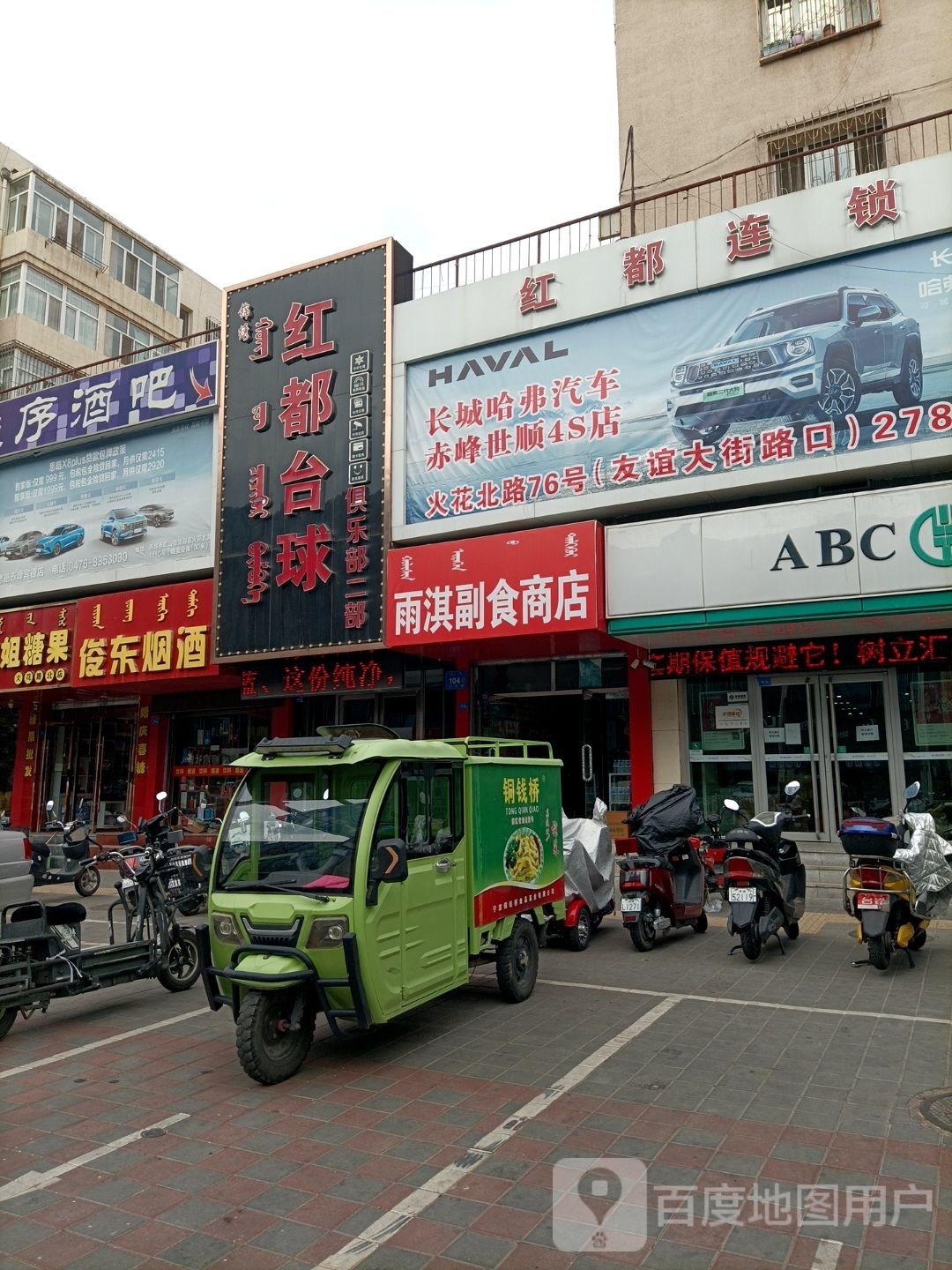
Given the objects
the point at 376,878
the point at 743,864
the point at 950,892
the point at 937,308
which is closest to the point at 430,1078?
the point at 376,878

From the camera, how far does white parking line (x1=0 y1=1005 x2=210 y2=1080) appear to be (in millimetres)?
5848

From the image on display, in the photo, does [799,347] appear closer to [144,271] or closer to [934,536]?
[934,536]

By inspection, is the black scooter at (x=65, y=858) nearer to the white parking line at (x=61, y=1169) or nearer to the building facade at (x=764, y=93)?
the white parking line at (x=61, y=1169)

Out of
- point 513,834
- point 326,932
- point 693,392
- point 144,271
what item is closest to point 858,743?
point 693,392

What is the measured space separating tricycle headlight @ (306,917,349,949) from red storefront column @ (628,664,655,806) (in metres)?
9.07

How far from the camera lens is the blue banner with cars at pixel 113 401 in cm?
1744

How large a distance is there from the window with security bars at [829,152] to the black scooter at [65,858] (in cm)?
1573

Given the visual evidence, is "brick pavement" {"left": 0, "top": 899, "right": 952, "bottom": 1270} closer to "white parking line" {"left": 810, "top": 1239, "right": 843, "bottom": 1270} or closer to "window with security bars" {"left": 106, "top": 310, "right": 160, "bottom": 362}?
"white parking line" {"left": 810, "top": 1239, "right": 843, "bottom": 1270}

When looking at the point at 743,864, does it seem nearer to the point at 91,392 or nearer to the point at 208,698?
the point at 208,698

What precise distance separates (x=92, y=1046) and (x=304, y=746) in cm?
272

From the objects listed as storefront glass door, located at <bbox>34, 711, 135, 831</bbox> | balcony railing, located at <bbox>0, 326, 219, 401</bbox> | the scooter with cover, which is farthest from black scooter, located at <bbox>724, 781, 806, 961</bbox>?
storefront glass door, located at <bbox>34, 711, 135, 831</bbox>

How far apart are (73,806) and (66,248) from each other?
18.7m

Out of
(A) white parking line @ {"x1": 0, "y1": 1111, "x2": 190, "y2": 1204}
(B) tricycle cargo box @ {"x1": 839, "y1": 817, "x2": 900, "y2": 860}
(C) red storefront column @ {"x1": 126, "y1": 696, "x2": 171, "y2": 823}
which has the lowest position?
(A) white parking line @ {"x1": 0, "y1": 1111, "x2": 190, "y2": 1204}

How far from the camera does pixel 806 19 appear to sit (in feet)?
51.3
